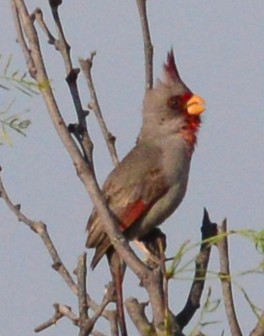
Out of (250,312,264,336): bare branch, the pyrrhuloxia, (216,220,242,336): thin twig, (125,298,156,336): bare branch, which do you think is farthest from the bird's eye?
(250,312,264,336): bare branch

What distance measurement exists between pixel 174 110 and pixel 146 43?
7.77 feet

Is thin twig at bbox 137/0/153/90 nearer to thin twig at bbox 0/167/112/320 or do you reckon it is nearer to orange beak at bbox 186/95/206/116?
thin twig at bbox 0/167/112/320

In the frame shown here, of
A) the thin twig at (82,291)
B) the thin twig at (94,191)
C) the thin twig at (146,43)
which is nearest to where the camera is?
the thin twig at (94,191)

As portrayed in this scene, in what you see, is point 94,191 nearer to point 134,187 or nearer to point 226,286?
point 226,286

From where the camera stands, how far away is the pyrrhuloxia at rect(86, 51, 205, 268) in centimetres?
532

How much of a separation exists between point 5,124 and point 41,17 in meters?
0.95

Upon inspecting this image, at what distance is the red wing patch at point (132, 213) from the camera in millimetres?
5336

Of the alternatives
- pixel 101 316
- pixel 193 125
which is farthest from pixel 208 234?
pixel 193 125

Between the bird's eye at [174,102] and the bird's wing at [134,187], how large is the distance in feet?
1.03

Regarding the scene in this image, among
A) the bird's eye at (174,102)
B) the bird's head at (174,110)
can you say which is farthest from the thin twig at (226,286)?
the bird's eye at (174,102)

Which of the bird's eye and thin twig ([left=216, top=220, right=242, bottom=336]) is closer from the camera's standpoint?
thin twig ([left=216, top=220, right=242, bottom=336])

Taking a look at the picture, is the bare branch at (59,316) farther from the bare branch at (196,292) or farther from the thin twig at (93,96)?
the thin twig at (93,96)

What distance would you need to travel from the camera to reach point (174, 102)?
229 inches

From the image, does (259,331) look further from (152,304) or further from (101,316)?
(101,316)
